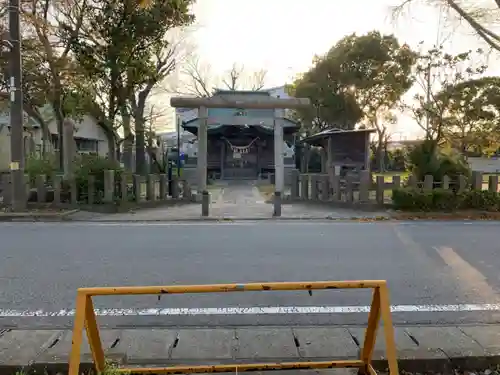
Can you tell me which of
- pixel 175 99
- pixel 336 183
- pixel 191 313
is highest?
pixel 175 99

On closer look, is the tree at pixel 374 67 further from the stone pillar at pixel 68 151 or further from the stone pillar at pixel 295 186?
the stone pillar at pixel 68 151

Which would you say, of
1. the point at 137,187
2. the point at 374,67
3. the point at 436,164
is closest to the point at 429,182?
the point at 436,164

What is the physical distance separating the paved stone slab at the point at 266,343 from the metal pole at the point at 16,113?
1081 cm

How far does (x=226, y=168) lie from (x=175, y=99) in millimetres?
15002

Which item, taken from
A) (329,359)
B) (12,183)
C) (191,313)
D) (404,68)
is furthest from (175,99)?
(404,68)

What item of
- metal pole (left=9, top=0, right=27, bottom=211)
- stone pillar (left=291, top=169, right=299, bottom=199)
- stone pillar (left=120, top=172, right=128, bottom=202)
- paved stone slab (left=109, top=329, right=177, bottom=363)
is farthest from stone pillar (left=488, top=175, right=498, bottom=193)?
metal pole (left=9, top=0, right=27, bottom=211)

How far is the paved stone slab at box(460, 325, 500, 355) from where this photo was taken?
11.9 feet

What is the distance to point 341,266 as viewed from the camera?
6.63 meters

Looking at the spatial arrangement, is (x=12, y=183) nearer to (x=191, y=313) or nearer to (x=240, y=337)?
(x=191, y=313)

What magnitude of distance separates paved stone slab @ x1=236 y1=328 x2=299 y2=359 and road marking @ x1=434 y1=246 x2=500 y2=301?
8.91 ft

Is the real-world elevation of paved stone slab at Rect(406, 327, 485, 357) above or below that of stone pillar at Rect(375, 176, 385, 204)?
below

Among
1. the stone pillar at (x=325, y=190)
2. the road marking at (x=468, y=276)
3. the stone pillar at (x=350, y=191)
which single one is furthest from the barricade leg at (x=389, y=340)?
the stone pillar at (x=325, y=190)

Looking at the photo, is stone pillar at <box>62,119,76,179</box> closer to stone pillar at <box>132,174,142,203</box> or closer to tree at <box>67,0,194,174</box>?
stone pillar at <box>132,174,142,203</box>

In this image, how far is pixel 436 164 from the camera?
14477mm
